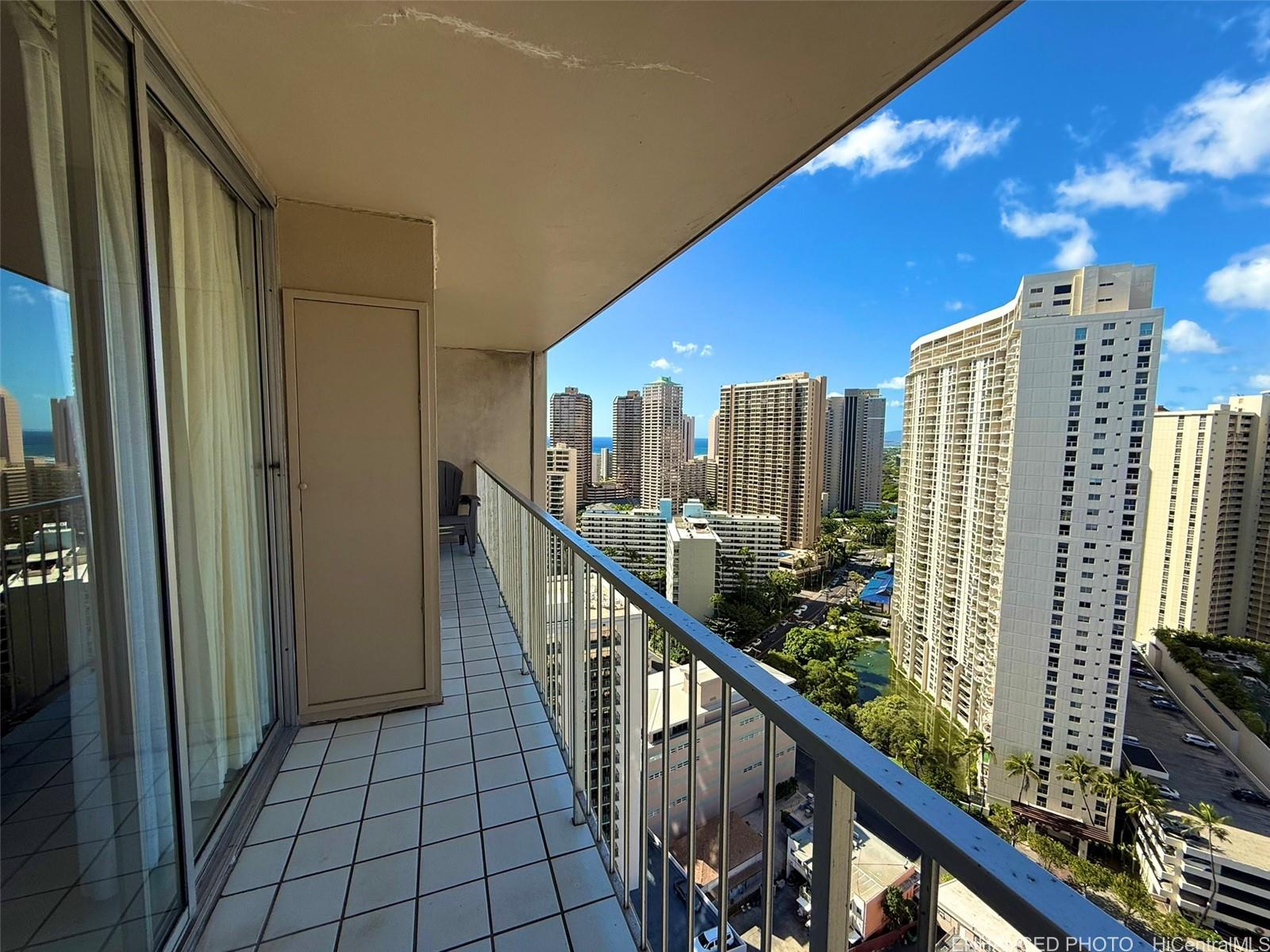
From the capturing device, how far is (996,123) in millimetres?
9195

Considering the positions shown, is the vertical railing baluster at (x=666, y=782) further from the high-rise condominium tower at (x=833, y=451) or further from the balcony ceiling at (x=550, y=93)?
the high-rise condominium tower at (x=833, y=451)

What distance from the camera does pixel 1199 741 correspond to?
4625mm

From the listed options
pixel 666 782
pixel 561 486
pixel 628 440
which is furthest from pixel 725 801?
pixel 628 440

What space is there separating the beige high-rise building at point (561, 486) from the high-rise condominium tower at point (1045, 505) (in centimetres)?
511

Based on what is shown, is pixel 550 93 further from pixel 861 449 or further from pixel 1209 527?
pixel 861 449

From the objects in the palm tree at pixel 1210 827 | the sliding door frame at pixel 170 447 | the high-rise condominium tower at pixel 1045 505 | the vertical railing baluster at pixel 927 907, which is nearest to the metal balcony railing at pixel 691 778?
the vertical railing baluster at pixel 927 907

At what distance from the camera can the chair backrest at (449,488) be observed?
19.5 ft

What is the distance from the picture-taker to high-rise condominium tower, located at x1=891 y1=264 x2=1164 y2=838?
162 inches

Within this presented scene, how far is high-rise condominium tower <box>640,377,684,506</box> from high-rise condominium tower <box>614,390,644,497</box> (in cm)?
18

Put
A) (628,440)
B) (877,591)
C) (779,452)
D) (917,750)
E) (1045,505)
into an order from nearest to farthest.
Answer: (1045,505) < (917,750) < (877,591) < (779,452) < (628,440)

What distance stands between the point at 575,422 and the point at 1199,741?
14.9 meters

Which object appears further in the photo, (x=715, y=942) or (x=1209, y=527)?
(x=1209, y=527)

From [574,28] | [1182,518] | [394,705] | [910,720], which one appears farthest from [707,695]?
[1182,518]

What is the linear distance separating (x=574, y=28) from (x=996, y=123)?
1187 centimetres
